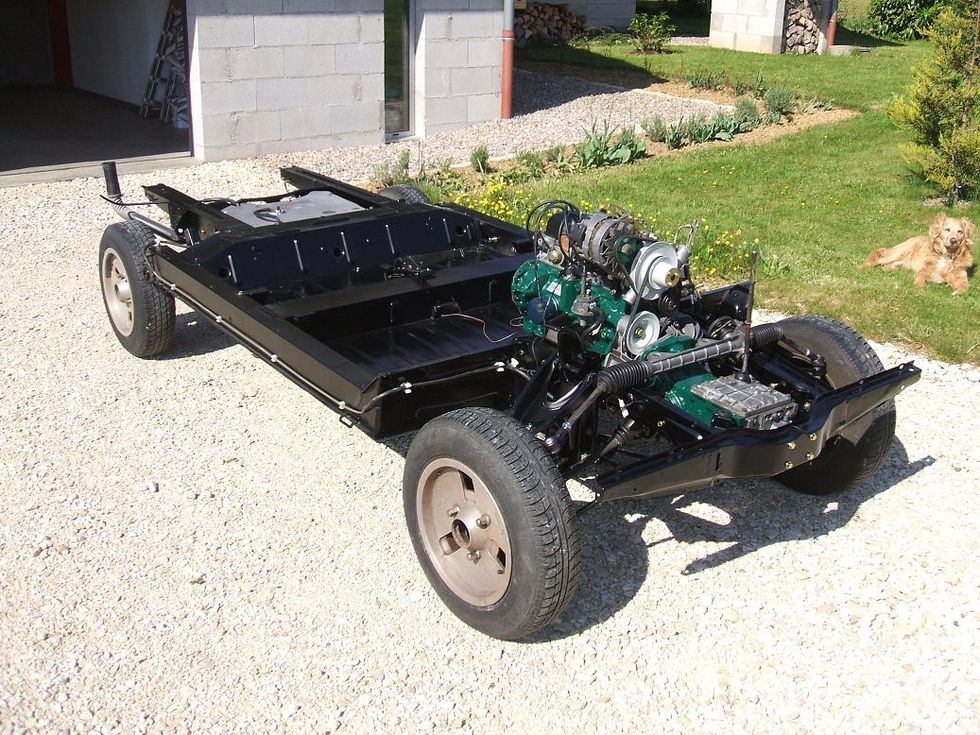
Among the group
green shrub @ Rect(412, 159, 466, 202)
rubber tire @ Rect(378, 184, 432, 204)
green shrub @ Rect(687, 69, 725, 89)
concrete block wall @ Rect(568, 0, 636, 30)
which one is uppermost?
concrete block wall @ Rect(568, 0, 636, 30)

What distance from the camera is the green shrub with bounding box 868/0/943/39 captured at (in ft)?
78.0

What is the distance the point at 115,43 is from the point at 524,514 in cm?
1383

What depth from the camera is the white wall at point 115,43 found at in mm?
14148

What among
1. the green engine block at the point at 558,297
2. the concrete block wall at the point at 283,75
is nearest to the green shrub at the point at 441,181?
the concrete block wall at the point at 283,75

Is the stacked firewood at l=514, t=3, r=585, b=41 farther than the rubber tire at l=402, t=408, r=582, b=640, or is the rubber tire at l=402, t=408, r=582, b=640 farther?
the stacked firewood at l=514, t=3, r=585, b=41

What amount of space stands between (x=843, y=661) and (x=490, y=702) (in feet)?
4.25

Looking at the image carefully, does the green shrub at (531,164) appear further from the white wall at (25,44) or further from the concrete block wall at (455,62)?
the white wall at (25,44)

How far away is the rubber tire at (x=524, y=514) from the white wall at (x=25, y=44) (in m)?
15.4

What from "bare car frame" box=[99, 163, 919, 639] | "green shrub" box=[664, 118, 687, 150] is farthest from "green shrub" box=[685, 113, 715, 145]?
"bare car frame" box=[99, 163, 919, 639]

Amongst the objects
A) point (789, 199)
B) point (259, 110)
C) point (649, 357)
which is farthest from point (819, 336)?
A: point (259, 110)

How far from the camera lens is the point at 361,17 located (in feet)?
39.4

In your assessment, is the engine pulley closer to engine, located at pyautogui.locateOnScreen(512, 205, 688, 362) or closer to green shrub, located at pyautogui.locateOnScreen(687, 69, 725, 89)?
engine, located at pyautogui.locateOnScreen(512, 205, 688, 362)

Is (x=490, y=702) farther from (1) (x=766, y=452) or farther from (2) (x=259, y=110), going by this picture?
(2) (x=259, y=110)

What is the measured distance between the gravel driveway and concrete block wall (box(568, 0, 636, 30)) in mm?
18697
